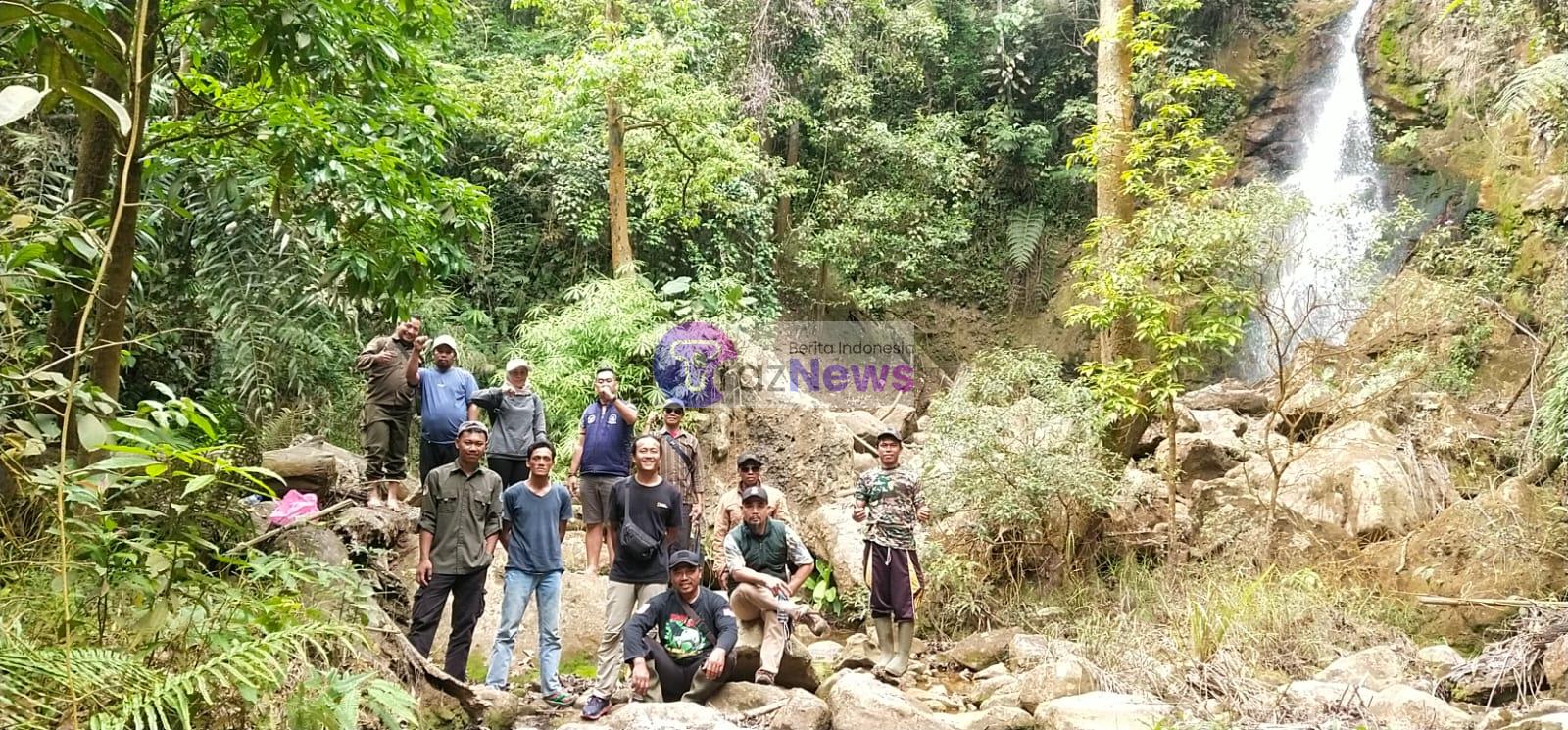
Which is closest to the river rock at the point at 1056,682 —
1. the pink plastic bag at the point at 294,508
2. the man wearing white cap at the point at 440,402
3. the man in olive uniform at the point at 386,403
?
the pink plastic bag at the point at 294,508

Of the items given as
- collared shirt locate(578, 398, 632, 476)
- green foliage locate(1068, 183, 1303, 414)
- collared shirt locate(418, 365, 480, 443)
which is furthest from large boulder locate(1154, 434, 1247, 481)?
collared shirt locate(418, 365, 480, 443)

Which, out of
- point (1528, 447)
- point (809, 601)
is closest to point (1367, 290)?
point (1528, 447)

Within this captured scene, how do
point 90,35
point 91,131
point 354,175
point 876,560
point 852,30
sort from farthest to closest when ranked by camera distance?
point 852,30, point 876,560, point 354,175, point 91,131, point 90,35

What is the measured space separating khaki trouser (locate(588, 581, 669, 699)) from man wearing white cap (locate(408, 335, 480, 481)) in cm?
168

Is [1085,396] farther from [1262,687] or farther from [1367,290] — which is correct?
[1262,687]

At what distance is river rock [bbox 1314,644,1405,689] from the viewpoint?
17.1ft

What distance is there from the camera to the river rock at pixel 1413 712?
4.36 meters

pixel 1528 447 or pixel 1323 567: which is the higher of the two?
pixel 1528 447

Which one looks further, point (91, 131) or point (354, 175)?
point (354, 175)

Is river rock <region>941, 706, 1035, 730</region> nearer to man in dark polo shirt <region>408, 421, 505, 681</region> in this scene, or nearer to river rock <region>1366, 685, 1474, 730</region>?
river rock <region>1366, 685, 1474, 730</region>

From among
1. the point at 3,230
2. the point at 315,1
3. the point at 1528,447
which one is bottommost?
the point at 1528,447

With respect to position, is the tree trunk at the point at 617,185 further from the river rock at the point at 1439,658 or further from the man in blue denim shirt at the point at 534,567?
the river rock at the point at 1439,658

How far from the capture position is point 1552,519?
6492 millimetres

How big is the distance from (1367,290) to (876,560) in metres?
4.63
